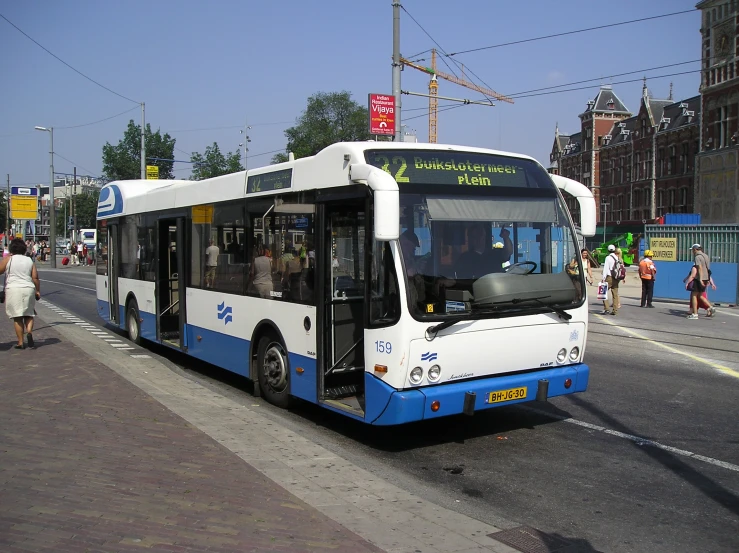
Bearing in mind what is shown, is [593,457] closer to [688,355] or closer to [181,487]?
[181,487]

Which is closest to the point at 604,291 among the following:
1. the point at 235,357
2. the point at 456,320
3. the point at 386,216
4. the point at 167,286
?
the point at 167,286

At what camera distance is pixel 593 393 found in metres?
9.11

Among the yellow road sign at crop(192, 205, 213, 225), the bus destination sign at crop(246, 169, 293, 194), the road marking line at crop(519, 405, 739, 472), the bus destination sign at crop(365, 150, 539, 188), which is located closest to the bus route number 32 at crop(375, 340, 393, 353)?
the bus destination sign at crop(365, 150, 539, 188)

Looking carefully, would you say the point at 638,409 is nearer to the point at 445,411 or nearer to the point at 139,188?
the point at 445,411

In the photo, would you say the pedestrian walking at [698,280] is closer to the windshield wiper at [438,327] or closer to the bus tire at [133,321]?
the bus tire at [133,321]

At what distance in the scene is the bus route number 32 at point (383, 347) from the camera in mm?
6034

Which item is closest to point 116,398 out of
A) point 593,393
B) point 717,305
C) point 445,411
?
point 445,411

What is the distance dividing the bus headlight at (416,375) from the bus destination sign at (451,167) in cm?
163

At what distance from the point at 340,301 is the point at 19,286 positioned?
6.37m

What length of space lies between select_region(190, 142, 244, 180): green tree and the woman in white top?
3616 cm

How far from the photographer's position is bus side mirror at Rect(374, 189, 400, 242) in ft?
18.1

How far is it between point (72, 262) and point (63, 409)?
64.3 m

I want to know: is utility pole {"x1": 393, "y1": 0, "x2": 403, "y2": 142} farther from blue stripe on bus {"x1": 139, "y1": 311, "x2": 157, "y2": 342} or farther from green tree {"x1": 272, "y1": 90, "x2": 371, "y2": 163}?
green tree {"x1": 272, "y1": 90, "x2": 371, "y2": 163}

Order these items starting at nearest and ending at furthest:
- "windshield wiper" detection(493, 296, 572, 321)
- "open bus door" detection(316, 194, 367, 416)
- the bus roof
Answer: "windshield wiper" detection(493, 296, 572, 321), the bus roof, "open bus door" detection(316, 194, 367, 416)
